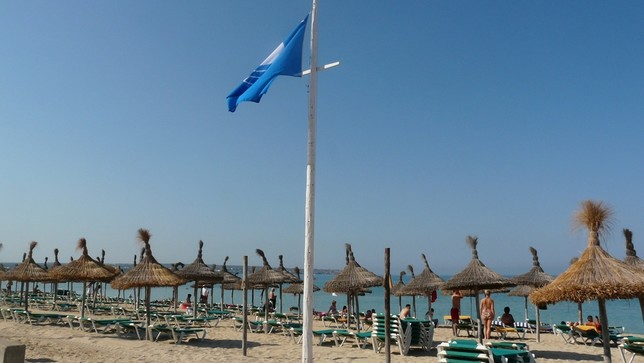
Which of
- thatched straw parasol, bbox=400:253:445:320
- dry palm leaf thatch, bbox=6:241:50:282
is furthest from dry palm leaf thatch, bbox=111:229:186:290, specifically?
thatched straw parasol, bbox=400:253:445:320

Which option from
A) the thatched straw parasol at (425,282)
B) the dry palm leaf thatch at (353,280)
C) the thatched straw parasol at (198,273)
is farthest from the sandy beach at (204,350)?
the thatched straw parasol at (198,273)

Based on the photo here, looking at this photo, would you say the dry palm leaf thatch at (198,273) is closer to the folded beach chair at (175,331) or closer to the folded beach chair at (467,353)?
the folded beach chair at (175,331)

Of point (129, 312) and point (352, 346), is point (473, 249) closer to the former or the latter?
point (352, 346)

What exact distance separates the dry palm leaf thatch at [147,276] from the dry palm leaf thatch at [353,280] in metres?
4.87

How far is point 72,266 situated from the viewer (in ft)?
55.9

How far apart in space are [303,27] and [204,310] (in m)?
16.7

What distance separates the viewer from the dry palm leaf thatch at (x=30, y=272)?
19.2 metres

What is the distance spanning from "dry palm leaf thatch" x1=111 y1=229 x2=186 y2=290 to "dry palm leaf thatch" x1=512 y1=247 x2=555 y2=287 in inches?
404

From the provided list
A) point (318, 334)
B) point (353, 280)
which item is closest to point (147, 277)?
point (318, 334)

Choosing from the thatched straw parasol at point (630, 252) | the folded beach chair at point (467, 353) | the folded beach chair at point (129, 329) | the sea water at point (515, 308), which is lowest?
the sea water at point (515, 308)

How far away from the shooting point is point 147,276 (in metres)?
14.0

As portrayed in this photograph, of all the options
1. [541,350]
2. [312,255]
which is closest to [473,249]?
[541,350]

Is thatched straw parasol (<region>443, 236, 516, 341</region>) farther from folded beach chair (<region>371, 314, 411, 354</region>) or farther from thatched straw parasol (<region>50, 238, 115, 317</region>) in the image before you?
thatched straw parasol (<region>50, 238, 115, 317</region>)

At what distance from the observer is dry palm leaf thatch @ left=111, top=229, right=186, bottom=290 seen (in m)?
13.8
